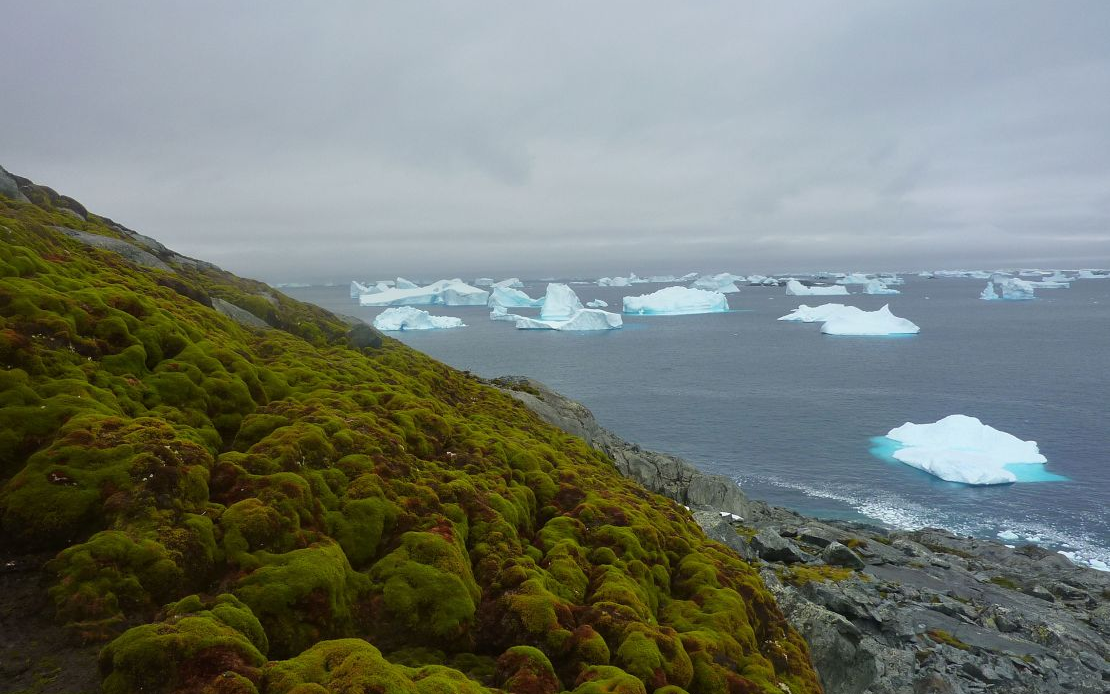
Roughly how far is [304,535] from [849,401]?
3543 inches

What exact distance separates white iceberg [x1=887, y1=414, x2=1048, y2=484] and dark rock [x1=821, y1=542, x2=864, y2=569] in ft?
111

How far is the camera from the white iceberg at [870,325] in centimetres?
15338

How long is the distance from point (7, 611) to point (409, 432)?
1097 cm

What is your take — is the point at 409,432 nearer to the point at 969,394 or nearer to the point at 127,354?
the point at 127,354

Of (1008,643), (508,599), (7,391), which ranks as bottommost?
(1008,643)

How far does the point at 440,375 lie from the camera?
102 ft

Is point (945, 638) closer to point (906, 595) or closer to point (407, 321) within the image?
point (906, 595)

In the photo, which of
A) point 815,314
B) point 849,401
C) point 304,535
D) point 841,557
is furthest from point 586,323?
point 304,535

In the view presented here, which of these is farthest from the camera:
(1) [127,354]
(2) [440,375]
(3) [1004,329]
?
(3) [1004,329]

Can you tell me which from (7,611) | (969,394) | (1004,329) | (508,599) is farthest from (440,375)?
(1004,329)

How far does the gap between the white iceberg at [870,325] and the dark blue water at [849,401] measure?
4.44m

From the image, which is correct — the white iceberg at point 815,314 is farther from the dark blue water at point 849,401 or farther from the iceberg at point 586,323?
the iceberg at point 586,323

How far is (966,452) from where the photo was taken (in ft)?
198

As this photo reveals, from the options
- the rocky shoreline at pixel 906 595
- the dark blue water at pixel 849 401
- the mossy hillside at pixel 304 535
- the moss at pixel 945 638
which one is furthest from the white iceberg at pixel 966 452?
the mossy hillside at pixel 304 535
